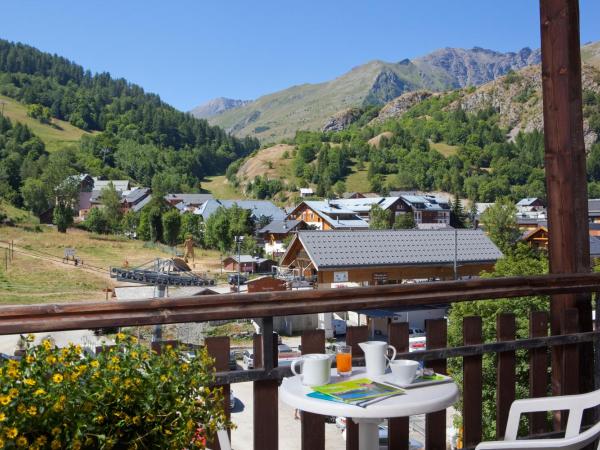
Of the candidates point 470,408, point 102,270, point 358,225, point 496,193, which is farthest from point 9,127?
point 470,408

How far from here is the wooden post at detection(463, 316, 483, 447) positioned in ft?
6.46

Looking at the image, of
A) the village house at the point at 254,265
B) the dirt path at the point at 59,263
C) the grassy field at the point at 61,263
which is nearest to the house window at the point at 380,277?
the grassy field at the point at 61,263

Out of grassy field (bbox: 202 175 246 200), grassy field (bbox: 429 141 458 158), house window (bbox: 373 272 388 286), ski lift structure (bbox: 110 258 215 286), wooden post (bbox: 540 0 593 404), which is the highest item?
grassy field (bbox: 429 141 458 158)

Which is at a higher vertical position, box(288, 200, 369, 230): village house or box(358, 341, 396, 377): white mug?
box(288, 200, 369, 230): village house

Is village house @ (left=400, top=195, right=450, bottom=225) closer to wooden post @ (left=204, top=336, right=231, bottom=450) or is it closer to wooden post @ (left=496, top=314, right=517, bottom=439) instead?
wooden post @ (left=496, top=314, right=517, bottom=439)

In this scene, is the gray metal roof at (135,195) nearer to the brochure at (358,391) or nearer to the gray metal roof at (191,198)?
the gray metal roof at (191,198)

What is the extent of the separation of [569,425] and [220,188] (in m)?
99.4

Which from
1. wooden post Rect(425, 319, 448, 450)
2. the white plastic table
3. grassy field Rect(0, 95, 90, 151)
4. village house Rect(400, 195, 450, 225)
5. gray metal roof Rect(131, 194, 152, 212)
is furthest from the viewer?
grassy field Rect(0, 95, 90, 151)

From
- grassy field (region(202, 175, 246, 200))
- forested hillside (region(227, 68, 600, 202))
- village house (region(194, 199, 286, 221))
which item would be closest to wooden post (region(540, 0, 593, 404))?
village house (region(194, 199, 286, 221))

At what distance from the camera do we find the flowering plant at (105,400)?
104 cm

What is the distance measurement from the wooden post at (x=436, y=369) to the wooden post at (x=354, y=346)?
204 mm

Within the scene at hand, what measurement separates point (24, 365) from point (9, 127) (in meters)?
92.6

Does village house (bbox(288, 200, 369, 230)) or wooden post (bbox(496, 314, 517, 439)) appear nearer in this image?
wooden post (bbox(496, 314, 517, 439))

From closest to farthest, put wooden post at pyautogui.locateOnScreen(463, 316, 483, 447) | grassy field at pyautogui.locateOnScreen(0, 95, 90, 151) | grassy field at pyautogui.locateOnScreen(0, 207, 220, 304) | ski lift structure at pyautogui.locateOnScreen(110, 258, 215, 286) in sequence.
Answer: wooden post at pyautogui.locateOnScreen(463, 316, 483, 447) → ski lift structure at pyautogui.locateOnScreen(110, 258, 215, 286) → grassy field at pyautogui.locateOnScreen(0, 207, 220, 304) → grassy field at pyautogui.locateOnScreen(0, 95, 90, 151)
